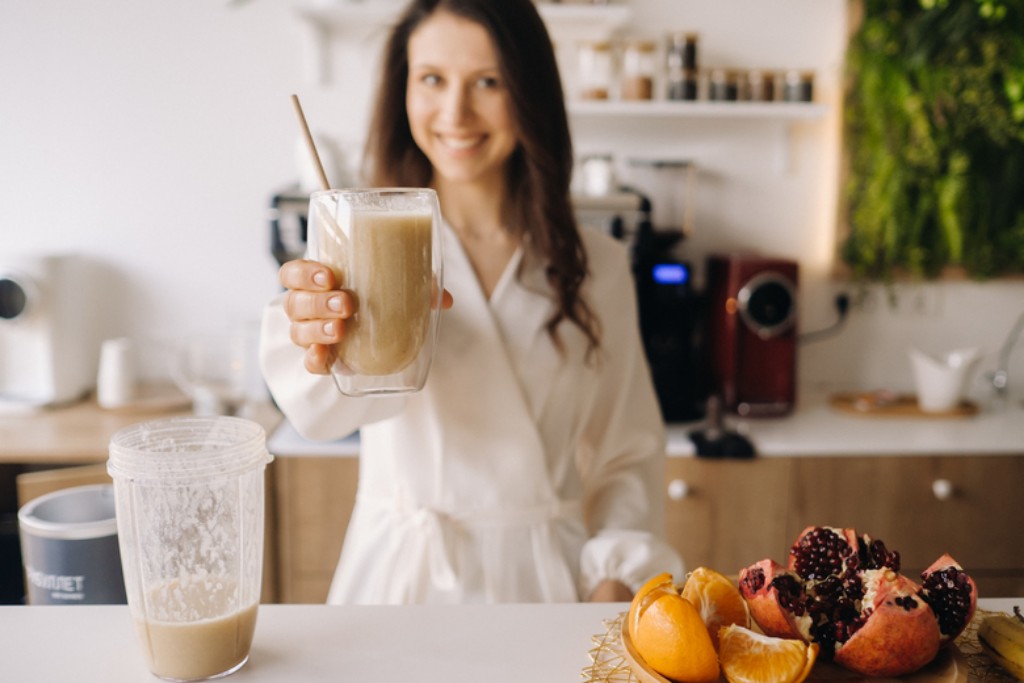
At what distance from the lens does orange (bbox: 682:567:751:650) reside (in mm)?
820

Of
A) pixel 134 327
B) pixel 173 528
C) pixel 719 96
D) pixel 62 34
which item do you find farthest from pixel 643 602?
pixel 62 34

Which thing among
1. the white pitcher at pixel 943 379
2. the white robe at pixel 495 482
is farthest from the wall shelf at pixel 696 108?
the white robe at pixel 495 482

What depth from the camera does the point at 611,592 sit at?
3.98ft

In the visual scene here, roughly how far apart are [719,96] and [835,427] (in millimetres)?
1025

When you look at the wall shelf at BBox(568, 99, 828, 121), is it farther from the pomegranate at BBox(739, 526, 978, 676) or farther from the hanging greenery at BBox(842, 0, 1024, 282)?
the pomegranate at BBox(739, 526, 978, 676)

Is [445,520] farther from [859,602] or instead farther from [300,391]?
[859,602]

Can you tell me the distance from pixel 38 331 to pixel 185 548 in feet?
→ 6.05

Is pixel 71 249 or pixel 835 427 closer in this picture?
pixel 835 427

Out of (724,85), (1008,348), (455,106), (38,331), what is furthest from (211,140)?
(1008,348)

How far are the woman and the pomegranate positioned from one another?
428 millimetres

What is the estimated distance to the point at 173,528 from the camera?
32.5 inches

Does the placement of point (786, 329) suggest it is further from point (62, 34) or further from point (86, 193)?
point (62, 34)

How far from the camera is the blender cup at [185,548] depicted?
819 millimetres

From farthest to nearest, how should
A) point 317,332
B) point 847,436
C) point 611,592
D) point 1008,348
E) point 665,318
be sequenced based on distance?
1. point 1008,348
2. point 665,318
3. point 847,436
4. point 611,592
5. point 317,332
